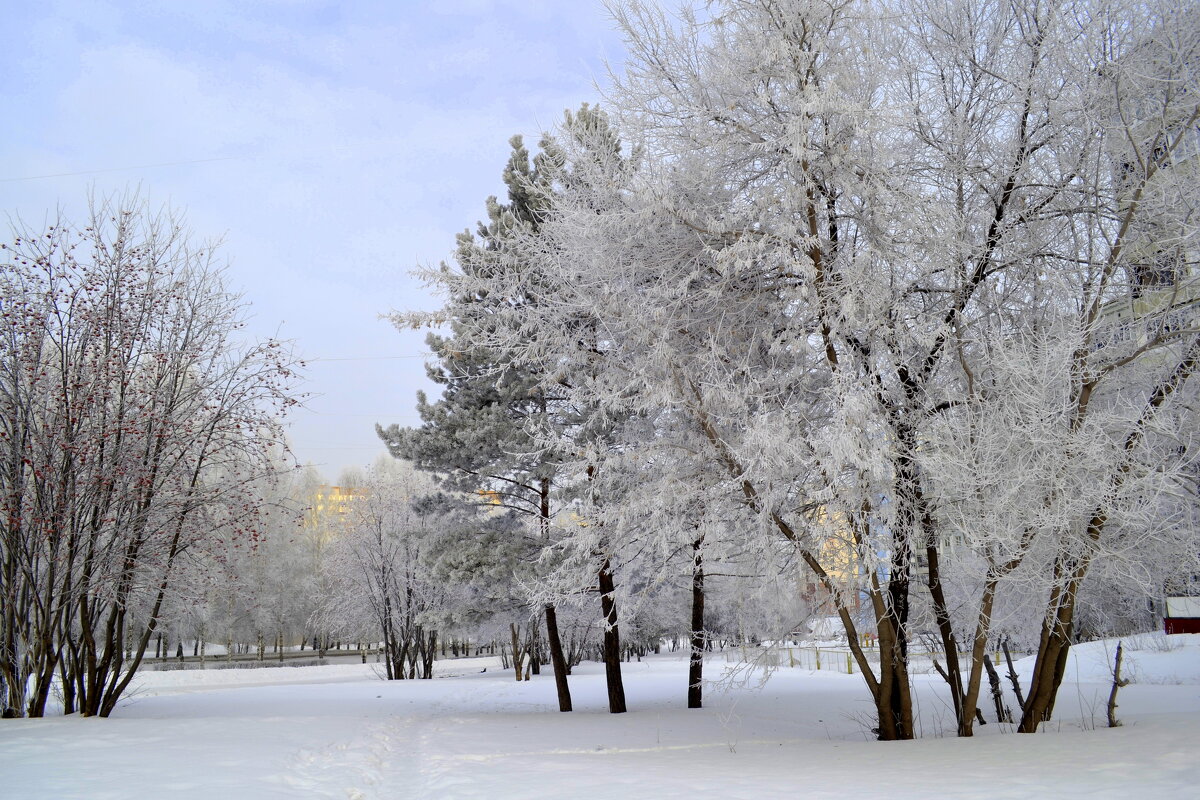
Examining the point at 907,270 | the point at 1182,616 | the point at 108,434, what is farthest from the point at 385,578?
the point at 907,270

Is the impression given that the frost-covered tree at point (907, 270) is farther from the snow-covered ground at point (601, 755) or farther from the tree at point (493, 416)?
the tree at point (493, 416)

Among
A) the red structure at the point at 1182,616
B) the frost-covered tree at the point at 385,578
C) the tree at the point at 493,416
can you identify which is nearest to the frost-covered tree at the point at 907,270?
the tree at the point at 493,416

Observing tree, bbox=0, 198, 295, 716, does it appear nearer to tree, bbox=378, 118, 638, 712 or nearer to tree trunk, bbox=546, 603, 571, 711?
tree, bbox=378, 118, 638, 712

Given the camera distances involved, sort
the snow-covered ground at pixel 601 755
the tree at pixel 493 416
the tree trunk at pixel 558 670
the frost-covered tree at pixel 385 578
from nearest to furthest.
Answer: the snow-covered ground at pixel 601 755, the tree at pixel 493 416, the tree trunk at pixel 558 670, the frost-covered tree at pixel 385 578

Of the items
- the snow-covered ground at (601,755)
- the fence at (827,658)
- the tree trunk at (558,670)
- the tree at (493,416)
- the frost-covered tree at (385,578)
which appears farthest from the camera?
the frost-covered tree at (385,578)

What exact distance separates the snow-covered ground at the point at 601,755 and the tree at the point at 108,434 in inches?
66.9

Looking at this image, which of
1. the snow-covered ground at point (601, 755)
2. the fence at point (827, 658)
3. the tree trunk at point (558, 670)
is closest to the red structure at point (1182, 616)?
the fence at point (827, 658)

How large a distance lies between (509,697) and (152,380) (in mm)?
10769

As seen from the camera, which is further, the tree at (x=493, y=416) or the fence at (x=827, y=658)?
the tree at (x=493, y=416)

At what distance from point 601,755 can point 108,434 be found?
23.7 ft

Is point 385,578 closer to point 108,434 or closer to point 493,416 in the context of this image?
point 493,416

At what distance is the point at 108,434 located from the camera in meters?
9.91

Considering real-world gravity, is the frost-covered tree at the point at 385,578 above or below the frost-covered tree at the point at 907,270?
below

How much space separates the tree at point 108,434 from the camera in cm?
982
